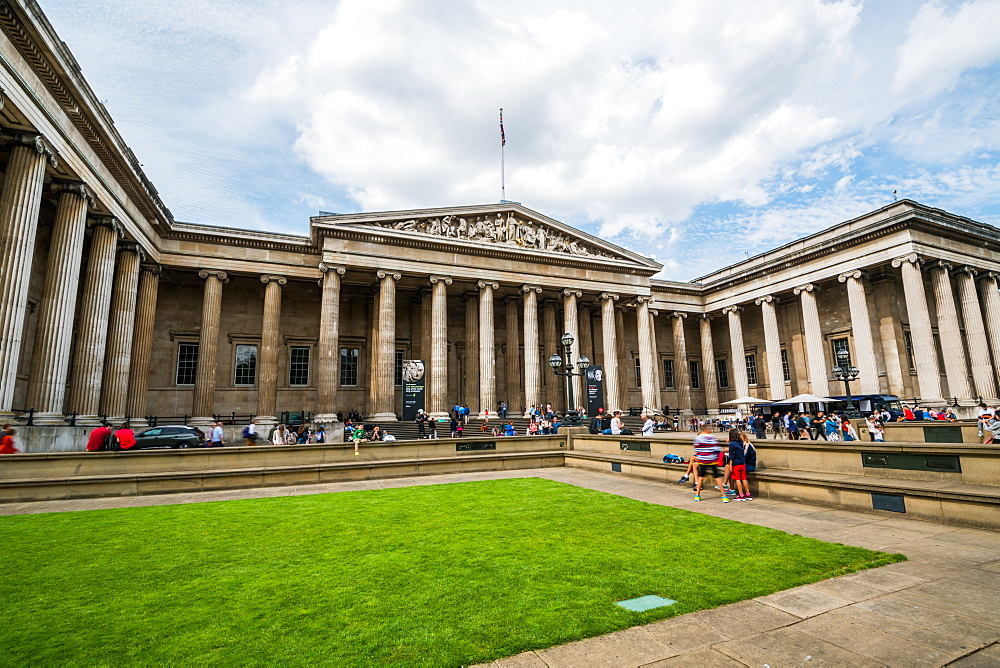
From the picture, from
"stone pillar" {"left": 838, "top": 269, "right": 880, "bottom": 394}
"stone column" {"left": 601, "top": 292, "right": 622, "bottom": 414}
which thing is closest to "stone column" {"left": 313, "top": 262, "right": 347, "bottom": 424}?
"stone column" {"left": 601, "top": 292, "right": 622, "bottom": 414}

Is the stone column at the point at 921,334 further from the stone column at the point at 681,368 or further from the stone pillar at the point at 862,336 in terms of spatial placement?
the stone column at the point at 681,368

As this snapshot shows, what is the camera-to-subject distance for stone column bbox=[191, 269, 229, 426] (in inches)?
1073

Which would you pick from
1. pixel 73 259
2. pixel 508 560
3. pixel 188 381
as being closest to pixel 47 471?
pixel 73 259

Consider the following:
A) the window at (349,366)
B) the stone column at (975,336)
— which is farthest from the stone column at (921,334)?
the window at (349,366)

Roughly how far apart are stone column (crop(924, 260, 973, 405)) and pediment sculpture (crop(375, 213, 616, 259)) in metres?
19.7

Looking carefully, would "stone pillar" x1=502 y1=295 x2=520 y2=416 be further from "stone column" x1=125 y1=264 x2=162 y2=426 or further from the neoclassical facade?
"stone column" x1=125 y1=264 x2=162 y2=426

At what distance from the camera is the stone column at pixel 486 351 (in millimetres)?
30328

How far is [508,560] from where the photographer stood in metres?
5.91

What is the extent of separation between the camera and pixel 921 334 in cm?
2761

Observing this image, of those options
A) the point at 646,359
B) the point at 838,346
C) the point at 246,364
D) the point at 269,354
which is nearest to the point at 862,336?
the point at 838,346

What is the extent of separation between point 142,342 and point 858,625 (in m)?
31.3

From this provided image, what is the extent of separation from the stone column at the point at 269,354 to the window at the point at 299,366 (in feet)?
12.6

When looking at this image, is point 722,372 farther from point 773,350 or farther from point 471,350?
point 471,350

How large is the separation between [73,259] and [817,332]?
40586 mm
